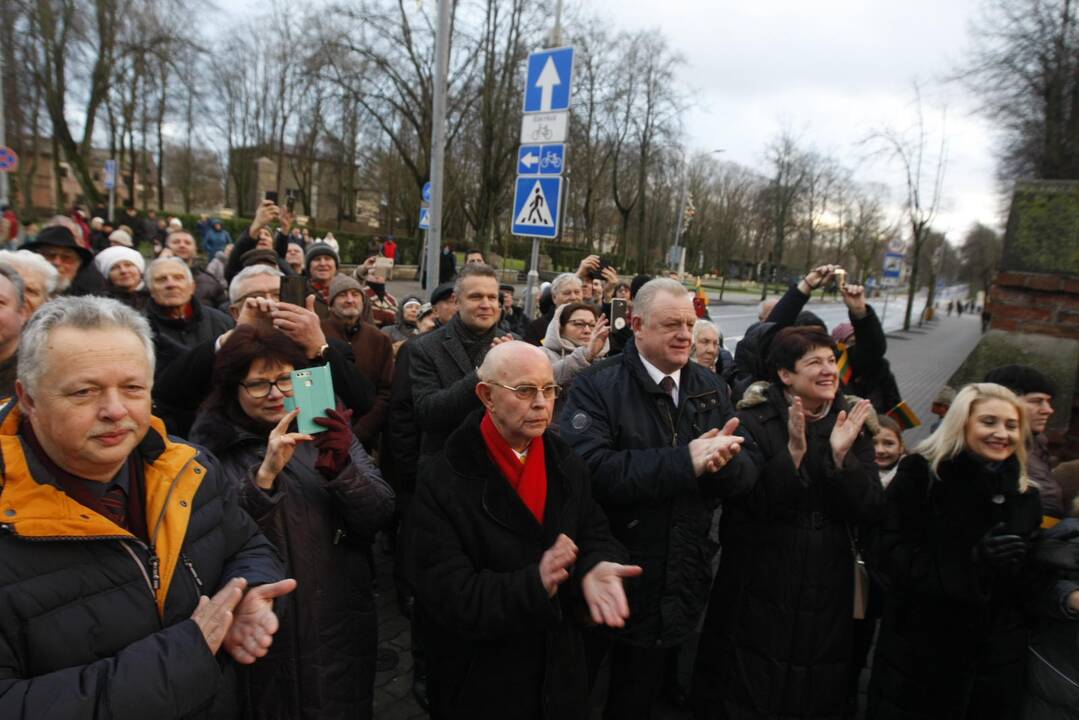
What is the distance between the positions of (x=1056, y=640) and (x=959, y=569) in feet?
1.28

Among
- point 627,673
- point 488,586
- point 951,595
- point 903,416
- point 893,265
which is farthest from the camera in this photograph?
point 893,265

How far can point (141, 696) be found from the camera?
1.38m

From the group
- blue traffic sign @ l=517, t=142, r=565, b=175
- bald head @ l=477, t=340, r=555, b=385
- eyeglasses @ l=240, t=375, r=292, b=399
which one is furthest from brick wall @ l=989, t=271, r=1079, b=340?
eyeglasses @ l=240, t=375, r=292, b=399

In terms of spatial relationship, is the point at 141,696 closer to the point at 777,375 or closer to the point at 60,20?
the point at 777,375

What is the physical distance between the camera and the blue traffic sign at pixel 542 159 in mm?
6112

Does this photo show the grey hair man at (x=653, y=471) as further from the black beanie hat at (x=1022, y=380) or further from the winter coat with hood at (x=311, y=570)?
the black beanie hat at (x=1022, y=380)

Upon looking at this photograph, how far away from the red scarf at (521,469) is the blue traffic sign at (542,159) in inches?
171

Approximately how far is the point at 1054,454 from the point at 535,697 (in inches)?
154

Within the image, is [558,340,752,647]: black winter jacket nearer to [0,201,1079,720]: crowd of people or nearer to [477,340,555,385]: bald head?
[0,201,1079,720]: crowd of people

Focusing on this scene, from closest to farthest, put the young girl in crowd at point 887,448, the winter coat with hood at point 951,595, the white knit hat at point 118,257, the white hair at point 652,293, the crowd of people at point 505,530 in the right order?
the crowd of people at point 505,530 → the winter coat with hood at point 951,595 → the white hair at point 652,293 → the young girl in crowd at point 887,448 → the white knit hat at point 118,257

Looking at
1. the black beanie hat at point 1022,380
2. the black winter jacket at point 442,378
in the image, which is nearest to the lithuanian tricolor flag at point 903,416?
the black beanie hat at point 1022,380

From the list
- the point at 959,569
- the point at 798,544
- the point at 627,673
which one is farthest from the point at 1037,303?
the point at 627,673

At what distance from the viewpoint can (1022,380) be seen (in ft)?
11.3

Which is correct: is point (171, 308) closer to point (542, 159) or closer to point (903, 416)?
point (542, 159)
